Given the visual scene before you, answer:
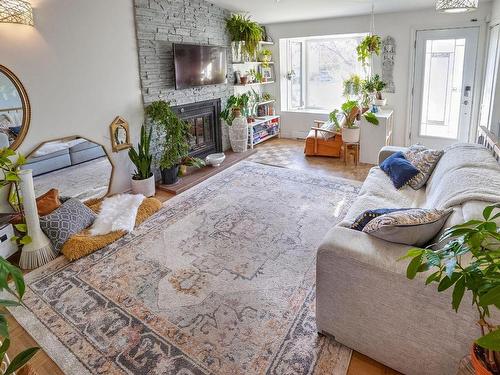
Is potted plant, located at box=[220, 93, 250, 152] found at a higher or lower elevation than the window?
lower

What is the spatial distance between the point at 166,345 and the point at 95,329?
48 centimetres

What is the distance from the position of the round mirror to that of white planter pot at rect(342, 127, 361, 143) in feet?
12.8

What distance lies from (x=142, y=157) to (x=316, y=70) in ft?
14.7

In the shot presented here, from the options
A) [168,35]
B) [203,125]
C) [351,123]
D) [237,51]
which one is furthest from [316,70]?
[168,35]

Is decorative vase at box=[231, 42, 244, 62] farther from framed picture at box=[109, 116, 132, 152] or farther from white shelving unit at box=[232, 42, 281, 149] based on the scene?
framed picture at box=[109, 116, 132, 152]

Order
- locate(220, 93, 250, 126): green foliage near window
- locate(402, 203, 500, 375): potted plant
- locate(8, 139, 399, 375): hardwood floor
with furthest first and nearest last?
1. locate(220, 93, 250, 126): green foliage near window
2. locate(8, 139, 399, 375): hardwood floor
3. locate(402, 203, 500, 375): potted plant

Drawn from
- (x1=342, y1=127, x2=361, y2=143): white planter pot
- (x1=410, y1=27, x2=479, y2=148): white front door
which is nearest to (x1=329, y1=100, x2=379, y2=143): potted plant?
(x1=342, y1=127, x2=361, y2=143): white planter pot

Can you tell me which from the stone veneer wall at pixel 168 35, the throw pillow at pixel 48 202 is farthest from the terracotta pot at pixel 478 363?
the stone veneer wall at pixel 168 35

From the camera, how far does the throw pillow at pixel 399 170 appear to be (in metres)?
2.91

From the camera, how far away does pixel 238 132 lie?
5.54 meters

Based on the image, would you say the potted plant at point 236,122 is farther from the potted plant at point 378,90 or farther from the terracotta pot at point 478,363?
the terracotta pot at point 478,363

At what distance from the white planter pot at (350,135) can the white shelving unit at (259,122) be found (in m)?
1.75

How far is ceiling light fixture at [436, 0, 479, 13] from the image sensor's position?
261 centimetres

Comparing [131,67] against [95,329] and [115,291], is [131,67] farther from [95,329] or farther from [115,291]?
[95,329]
